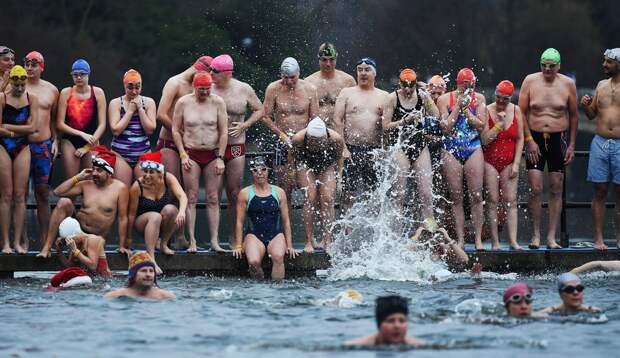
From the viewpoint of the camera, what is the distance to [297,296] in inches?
611

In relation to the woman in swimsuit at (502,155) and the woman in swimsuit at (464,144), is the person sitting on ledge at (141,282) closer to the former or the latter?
the woman in swimsuit at (464,144)

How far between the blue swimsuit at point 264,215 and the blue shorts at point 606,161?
3754 millimetres

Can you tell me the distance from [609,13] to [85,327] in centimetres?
5082

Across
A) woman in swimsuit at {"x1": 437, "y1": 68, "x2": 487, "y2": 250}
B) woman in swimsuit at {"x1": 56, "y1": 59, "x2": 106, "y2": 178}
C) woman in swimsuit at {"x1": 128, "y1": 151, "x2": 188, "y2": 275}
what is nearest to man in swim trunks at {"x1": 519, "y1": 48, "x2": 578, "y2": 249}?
woman in swimsuit at {"x1": 437, "y1": 68, "x2": 487, "y2": 250}

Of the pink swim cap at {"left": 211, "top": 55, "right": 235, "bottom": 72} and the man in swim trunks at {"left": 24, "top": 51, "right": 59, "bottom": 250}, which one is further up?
the pink swim cap at {"left": 211, "top": 55, "right": 235, "bottom": 72}

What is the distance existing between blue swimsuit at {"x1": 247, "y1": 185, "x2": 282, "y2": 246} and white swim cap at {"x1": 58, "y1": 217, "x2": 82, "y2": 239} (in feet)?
6.52

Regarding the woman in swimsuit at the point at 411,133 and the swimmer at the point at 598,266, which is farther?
the woman in swimsuit at the point at 411,133

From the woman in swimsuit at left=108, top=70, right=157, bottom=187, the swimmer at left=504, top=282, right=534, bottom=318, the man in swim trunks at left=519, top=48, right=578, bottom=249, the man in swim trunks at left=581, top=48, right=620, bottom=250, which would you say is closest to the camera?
the swimmer at left=504, top=282, right=534, bottom=318

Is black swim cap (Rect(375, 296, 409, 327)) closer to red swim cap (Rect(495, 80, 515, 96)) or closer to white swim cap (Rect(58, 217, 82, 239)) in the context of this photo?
white swim cap (Rect(58, 217, 82, 239))

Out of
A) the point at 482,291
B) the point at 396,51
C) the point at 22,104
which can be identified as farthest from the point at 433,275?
the point at 396,51

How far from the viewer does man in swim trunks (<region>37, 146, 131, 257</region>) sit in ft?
54.9

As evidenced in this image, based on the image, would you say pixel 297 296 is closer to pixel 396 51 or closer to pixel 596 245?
pixel 596 245

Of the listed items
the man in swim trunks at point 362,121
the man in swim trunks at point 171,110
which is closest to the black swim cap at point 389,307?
the man in swim trunks at point 362,121

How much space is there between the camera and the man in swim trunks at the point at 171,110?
17.3m
